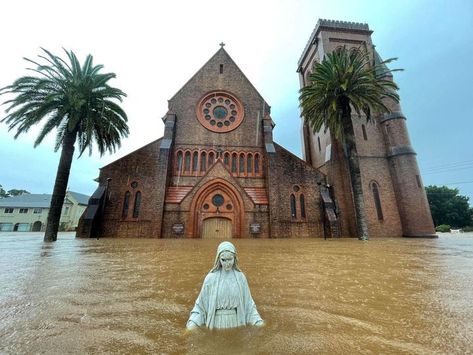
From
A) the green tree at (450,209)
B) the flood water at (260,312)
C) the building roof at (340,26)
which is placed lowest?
the flood water at (260,312)

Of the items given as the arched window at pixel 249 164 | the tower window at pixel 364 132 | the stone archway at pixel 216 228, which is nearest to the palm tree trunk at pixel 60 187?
the stone archway at pixel 216 228

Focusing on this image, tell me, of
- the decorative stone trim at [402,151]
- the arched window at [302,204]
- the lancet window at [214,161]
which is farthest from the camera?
the decorative stone trim at [402,151]

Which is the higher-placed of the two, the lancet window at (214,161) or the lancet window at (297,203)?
the lancet window at (214,161)

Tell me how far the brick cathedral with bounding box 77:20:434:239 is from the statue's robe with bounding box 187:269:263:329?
14.5 m

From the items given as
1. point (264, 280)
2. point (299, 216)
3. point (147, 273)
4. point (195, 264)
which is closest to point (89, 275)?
point (147, 273)

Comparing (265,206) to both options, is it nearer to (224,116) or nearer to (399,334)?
(224,116)

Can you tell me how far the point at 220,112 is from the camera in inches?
867

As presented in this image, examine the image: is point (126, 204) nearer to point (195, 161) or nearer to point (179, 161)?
point (179, 161)

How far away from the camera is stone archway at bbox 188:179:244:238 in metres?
17.3

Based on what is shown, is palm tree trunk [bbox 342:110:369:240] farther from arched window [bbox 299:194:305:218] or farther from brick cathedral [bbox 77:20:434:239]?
arched window [bbox 299:194:305:218]

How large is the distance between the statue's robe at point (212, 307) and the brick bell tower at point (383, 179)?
1842 cm

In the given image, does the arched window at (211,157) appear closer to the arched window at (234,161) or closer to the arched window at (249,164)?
the arched window at (234,161)

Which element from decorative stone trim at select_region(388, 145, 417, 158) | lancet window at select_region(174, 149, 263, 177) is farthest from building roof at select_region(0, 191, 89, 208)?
decorative stone trim at select_region(388, 145, 417, 158)

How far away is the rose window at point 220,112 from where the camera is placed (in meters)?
21.4
